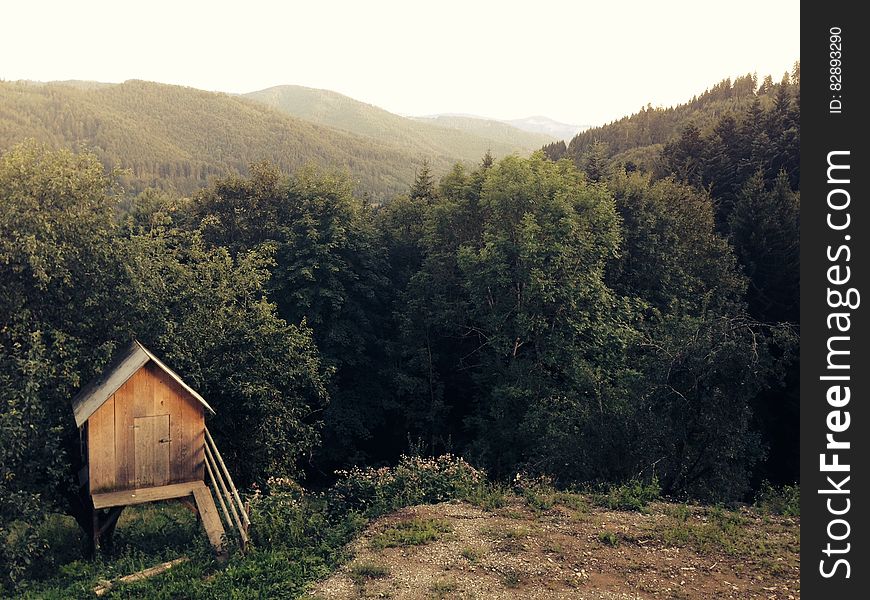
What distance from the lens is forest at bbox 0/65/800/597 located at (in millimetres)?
15117

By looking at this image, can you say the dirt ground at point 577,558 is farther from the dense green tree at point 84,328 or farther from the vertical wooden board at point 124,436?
the dense green tree at point 84,328

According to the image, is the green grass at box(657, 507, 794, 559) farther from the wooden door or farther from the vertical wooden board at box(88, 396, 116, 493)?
the vertical wooden board at box(88, 396, 116, 493)

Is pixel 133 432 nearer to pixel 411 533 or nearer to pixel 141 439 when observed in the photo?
pixel 141 439

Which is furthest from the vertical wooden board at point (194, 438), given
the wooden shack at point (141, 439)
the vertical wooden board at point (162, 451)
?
the vertical wooden board at point (162, 451)

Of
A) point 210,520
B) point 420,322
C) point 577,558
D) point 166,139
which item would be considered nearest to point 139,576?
point 210,520

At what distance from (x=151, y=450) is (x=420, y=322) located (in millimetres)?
17089

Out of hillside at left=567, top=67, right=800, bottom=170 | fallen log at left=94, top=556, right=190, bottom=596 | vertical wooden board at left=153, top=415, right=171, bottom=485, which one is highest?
hillside at left=567, top=67, right=800, bottom=170

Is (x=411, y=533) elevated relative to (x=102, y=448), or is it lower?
lower

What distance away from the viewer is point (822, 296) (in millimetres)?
8742

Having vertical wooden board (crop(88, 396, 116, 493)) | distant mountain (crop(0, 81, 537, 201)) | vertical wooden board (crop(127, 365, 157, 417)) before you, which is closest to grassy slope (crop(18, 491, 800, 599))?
vertical wooden board (crop(88, 396, 116, 493))

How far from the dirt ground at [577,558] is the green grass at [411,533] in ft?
0.22

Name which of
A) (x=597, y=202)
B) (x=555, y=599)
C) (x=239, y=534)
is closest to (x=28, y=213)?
(x=239, y=534)

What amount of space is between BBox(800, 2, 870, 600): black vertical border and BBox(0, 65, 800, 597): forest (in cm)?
569

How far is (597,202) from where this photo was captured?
2705cm
